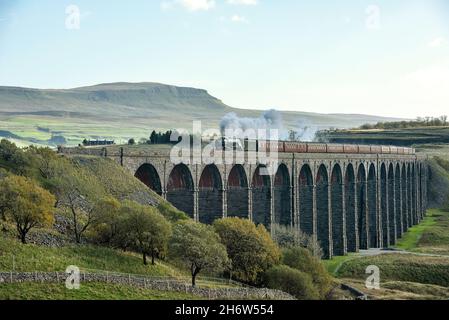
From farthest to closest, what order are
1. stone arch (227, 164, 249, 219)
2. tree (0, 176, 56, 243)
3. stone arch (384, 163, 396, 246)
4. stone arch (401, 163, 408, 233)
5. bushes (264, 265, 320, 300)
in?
stone arch (401, 163, 408, 233), stone arch (384, 163, 396, 246), stone arch (227, 164, 249, 219), bushes (264, 265, 320, 300), tree (0, 176, 56, 243)

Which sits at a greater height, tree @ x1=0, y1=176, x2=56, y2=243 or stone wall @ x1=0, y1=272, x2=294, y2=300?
tree @ x1=0, y1=176, x2=56, y2=243

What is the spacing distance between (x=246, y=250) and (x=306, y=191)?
29.5m

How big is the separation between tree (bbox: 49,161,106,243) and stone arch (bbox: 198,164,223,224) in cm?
1158

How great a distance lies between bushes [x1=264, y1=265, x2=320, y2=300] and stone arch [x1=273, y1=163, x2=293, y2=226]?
78.6 feet

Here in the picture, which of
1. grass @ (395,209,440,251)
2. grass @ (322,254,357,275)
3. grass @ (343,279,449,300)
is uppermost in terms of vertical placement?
grass @ (343,279,449,300)

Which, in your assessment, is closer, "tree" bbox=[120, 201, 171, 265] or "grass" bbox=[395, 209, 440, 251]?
"tree" bbox=[120, 201, 171, 265]

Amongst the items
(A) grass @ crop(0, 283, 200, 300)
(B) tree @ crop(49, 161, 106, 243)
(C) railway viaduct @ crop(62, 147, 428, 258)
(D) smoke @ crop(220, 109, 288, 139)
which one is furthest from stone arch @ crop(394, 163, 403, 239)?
Result: (A) grass @ crop(0, 283, 200, 300)

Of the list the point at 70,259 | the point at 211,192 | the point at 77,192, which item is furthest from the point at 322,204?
the point at 70,259

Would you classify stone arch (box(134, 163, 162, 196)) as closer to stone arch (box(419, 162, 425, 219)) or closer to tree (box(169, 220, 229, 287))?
tree (box(169, 220, 229, 287))

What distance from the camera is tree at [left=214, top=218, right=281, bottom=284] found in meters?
45.7

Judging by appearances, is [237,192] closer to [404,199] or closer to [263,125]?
[404,199]

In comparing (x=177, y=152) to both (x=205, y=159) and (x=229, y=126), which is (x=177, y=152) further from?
(x=229, y=126)

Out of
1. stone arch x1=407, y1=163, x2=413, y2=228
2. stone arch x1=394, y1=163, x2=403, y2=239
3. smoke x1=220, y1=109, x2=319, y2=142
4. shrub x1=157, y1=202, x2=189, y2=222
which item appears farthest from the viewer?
smoke x1=220, y1=109, x2=319, y2=142

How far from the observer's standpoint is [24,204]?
38.4 m
